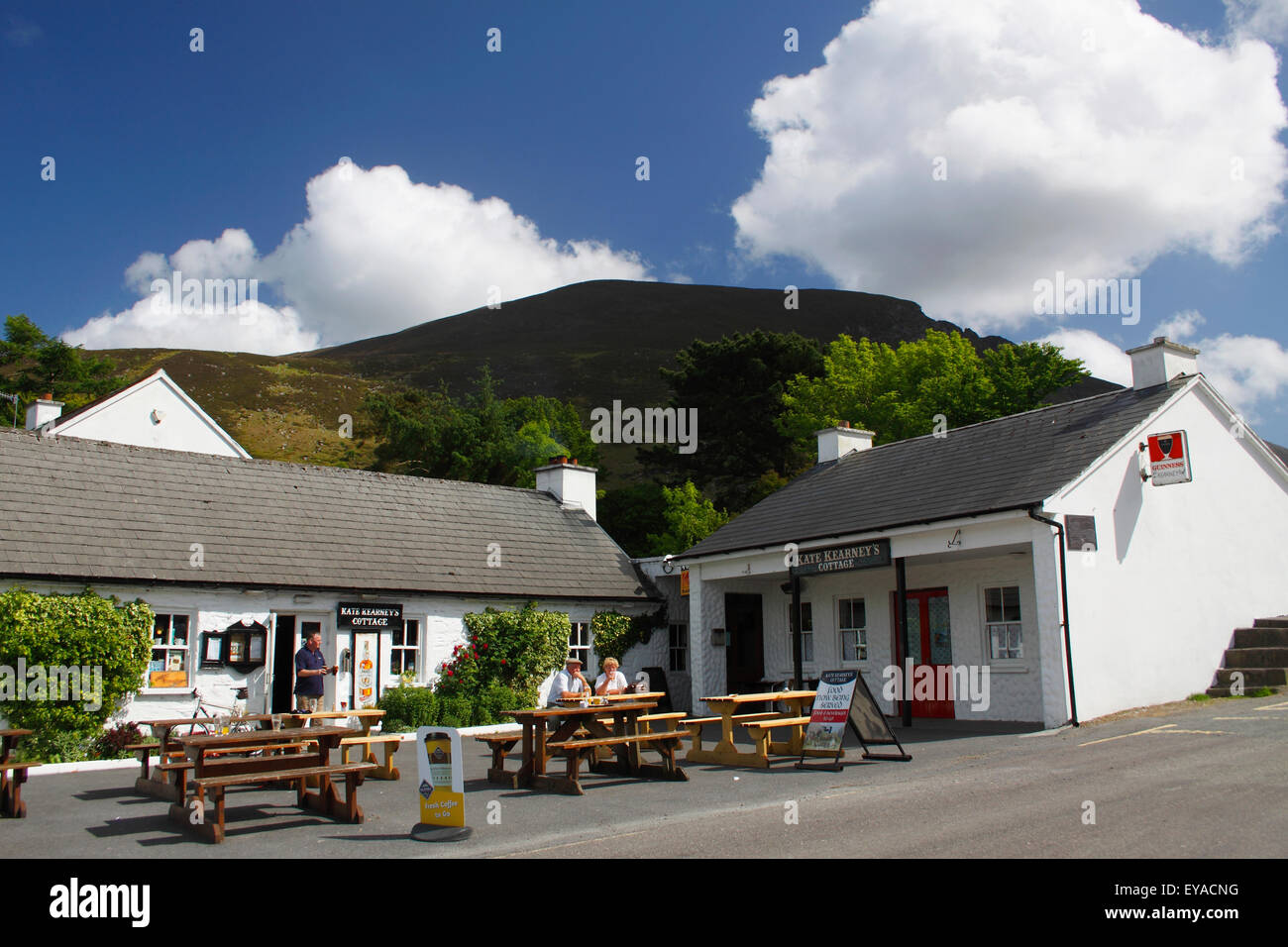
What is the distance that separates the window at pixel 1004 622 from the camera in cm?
1706

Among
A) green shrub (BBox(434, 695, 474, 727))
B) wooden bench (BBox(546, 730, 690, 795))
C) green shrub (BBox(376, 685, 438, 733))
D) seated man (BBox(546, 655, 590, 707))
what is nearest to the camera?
wooden bench (BBox(546, 730, 690, 795))

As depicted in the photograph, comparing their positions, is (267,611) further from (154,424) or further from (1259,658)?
(154,424)

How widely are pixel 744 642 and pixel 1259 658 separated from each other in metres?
10.4

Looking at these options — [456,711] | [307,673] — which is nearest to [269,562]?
[307,673]

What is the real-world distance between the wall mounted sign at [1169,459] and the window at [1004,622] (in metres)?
3.07

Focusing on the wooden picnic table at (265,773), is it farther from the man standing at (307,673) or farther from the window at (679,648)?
the window at (679,648)

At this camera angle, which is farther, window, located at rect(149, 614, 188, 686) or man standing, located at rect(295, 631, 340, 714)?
A: window, located at rect(149, 614, 188, 686)

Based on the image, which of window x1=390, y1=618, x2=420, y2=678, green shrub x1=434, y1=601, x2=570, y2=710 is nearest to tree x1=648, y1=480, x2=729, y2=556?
green shrub x1=434, y1=601, x2=570, y2=710

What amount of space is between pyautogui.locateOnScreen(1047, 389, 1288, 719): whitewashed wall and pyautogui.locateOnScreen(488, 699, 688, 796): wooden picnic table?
6.43 metres

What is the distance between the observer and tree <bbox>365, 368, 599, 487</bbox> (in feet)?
136

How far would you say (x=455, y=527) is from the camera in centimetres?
2178

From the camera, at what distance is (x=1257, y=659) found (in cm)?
1587

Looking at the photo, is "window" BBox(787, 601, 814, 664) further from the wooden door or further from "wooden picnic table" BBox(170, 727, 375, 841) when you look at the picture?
"wooden picnic table" BBox(170, 727, 375, 841)
